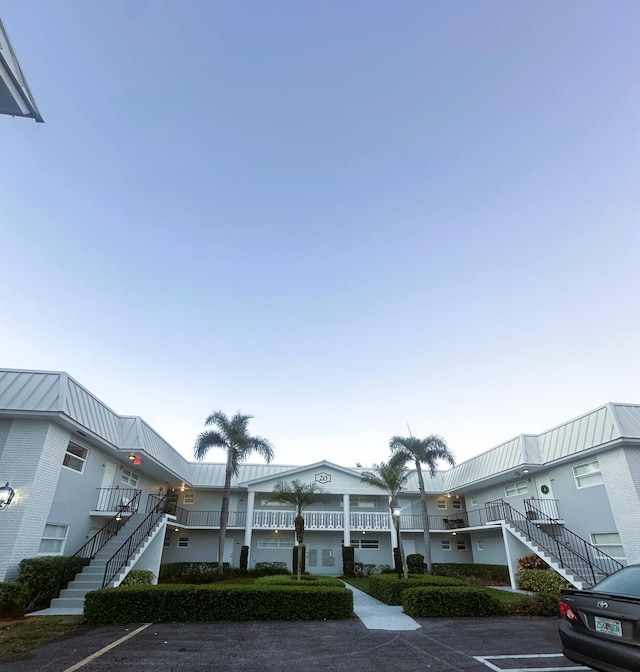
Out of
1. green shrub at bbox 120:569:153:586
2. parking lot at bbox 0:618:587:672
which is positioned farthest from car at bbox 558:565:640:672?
green shrub at bbox 120:569:153:586

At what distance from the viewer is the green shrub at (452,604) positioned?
10.4 m

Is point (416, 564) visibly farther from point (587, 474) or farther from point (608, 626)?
point (608, 626)

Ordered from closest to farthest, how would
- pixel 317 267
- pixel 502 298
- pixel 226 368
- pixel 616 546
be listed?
1. pixel 616 546
2. pixel 502 298
3. pixel 317 267
4. pixel 226 368

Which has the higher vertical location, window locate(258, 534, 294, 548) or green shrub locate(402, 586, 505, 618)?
window locate(258, 534, 294, 548)

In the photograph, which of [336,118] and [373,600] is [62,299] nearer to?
[336,118]

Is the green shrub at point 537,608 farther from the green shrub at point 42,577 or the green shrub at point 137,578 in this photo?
the green shrub at point 42,577

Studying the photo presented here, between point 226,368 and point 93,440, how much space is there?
298 inches

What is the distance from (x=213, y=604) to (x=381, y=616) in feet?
14.6

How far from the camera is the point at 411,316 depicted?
1845cm

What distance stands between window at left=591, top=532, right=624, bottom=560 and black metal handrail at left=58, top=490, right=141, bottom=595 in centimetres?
1897

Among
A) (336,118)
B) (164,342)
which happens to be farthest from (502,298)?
(164,342)

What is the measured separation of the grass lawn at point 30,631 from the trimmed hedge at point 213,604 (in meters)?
0.63

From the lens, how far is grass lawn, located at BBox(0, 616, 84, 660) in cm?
699

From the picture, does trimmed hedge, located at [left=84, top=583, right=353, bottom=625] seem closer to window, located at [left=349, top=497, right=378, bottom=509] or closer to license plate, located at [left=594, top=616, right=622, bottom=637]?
license plate, located at [left=594, top=616, right=622, bottom=637]
